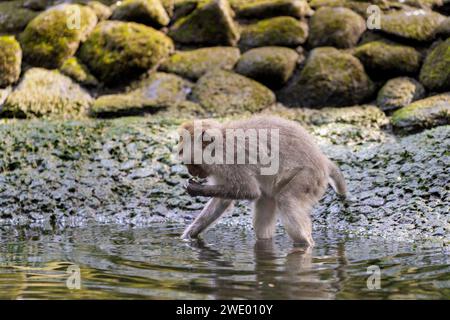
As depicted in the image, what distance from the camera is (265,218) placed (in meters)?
7.95

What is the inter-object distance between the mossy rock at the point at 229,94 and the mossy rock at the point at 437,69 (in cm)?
283

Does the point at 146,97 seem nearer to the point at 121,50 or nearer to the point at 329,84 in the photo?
the point at 121,50

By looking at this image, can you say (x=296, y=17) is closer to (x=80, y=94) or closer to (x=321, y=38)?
(x=321, y=38)

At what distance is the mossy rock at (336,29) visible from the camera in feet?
43.3

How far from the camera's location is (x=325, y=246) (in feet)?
24.0

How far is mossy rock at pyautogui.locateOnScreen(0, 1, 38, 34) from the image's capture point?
13812 millimetres

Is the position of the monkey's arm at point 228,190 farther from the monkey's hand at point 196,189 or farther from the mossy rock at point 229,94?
the mossy rock at point 229,94

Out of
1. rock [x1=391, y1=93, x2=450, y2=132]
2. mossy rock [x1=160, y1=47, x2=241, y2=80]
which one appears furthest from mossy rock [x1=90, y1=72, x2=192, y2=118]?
rock [x1=391, y1=93, x2=450, y2=132]

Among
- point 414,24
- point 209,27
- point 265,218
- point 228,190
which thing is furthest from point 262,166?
point 414,24
